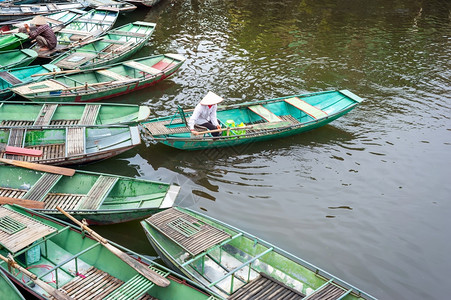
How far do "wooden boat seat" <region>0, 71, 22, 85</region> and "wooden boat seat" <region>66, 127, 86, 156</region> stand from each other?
12.3 feet

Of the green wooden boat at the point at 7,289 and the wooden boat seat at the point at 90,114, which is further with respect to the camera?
the wooden boat seat at the point at 90,114

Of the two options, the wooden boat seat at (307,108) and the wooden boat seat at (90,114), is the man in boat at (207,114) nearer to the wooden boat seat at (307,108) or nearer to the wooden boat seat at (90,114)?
the wooden boat seat at (307,108)

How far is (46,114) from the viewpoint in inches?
482

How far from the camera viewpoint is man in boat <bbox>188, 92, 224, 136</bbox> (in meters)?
11.7

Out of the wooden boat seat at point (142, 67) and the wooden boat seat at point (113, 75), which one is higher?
the wooden boat seat at point (142, 67)

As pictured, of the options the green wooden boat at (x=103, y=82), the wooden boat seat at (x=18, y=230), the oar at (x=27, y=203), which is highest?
the green wooden boat at (x=103, y=82)

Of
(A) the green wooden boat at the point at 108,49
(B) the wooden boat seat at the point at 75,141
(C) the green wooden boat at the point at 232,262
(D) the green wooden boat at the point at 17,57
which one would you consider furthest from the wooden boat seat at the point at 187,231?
(D) the green wooden boat at the point at 17,57

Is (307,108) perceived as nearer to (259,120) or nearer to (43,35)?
(259,120)

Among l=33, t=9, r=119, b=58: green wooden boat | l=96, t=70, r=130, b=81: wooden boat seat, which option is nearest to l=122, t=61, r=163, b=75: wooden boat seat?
l=96, t=70, r=130, b=81: wooden boat seat

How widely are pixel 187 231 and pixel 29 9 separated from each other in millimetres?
18128

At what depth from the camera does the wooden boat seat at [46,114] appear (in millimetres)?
11977

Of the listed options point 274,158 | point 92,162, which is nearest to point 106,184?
point 92,162

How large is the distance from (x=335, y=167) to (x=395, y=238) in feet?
9.43

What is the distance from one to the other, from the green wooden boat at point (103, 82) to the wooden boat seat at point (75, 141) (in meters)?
2.38
